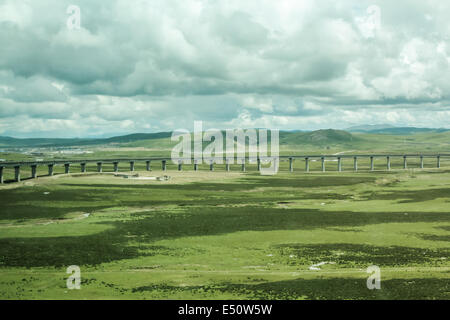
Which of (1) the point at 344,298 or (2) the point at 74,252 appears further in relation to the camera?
(2) the point at 74,252

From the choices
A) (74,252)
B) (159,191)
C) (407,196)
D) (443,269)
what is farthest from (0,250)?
(407,196)

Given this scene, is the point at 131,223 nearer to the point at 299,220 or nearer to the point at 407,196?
the point at 299,220

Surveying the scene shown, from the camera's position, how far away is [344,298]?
39.4 meters

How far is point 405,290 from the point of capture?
40.8 metres

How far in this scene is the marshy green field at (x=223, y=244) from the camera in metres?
42.8

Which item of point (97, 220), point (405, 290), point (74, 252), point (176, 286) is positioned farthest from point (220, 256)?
point (97, 220)

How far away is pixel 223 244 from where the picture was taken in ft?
209

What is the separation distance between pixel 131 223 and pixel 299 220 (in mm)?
29211

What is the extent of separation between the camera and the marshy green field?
42.8 m

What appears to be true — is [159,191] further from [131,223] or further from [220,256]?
[220,256]

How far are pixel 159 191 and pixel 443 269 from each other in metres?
93.8

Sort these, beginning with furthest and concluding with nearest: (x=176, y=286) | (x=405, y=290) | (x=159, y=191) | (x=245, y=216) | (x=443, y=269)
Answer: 1. (x=159, y=191)
2. (x=245, y=216)
3. (x=443, y=269)
4. (x=176, y=286)
5. (x=405, y=290)

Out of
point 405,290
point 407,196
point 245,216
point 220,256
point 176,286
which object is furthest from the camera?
point 407,196
